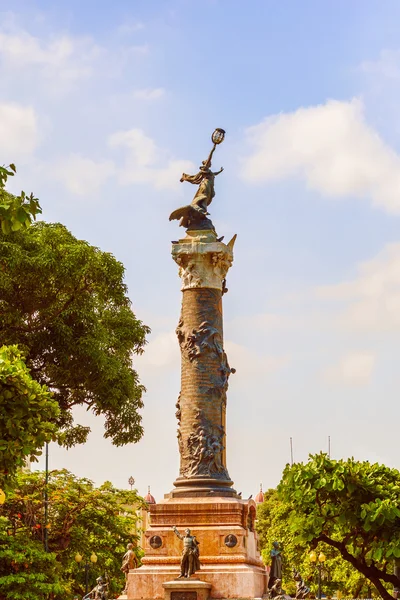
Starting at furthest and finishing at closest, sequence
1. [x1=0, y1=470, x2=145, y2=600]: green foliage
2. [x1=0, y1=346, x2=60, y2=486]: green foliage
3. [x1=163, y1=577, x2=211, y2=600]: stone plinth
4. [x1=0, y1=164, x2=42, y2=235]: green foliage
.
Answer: [x1=0, y1=470, x2=145, y2=600]: green foliage < [x1=163, y1=577, x2=211, y2=600]: stone plinth < [x1=0, y1=346, x2=60, y2=486]: green foliage < [x1=0, y1=164, x2=42, y2=235]: green foliage

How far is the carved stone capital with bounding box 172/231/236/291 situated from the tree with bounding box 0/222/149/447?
3184mm

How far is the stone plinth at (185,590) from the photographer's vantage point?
27.5 metres

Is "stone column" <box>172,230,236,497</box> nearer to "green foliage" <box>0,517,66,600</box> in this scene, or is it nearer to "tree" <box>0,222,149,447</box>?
"tree" <box>0,222,149,447</box>

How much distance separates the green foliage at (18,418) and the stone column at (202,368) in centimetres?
1275

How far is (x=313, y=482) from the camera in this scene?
24.2m

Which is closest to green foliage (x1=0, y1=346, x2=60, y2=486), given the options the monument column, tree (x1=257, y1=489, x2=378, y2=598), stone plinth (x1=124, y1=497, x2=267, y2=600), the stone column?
the monument column

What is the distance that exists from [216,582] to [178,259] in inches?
384

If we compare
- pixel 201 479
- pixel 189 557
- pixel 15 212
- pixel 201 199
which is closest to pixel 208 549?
pixel 189 557

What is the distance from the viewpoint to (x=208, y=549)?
2906 cm

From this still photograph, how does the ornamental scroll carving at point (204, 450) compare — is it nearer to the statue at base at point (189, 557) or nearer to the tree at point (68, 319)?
the statue at base at point (189, 557)

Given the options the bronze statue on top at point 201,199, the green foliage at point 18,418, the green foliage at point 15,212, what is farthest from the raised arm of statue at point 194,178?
the green foliage at point 15,212

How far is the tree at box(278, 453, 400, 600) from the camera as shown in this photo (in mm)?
23375

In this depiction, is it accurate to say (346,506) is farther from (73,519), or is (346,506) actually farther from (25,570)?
(73,519)

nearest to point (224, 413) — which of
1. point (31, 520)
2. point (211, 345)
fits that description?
point (211, 345)
